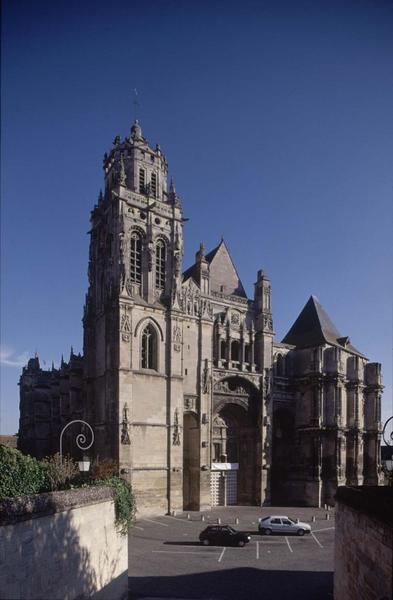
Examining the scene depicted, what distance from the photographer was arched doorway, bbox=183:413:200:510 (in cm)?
3803

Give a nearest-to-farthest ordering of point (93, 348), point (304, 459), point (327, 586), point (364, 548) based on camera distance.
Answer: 1. point (364, 548)
2. point (327, 586)
3. point (93, 348)
4. point (304, 459)

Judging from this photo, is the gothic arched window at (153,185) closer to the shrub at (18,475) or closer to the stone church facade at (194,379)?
the stone church facade at (194,379)

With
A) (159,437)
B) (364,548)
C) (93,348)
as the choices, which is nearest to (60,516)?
(364,548)

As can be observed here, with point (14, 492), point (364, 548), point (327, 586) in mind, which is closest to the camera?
point (364, 548)

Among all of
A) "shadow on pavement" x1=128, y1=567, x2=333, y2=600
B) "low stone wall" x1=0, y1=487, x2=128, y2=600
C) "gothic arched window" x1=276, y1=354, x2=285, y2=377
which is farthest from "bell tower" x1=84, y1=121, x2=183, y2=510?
"low stone wall" x1=0, y1=487, x2=128, y2=600

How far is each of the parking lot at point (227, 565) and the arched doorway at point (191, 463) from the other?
18.8 ft

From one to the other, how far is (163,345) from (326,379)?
17675 mm

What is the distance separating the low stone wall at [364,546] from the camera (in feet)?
30.3

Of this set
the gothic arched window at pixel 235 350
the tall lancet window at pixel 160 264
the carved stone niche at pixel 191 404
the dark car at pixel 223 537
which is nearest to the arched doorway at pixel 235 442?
the gothic arched window at pixel 235 350

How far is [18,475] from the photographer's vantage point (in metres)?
14.8

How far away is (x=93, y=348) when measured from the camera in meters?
39.7

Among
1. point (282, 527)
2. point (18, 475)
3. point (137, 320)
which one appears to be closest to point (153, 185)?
point (137, 320)

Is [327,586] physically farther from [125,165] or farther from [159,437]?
[125,165]

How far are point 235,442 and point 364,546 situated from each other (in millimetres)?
33977
